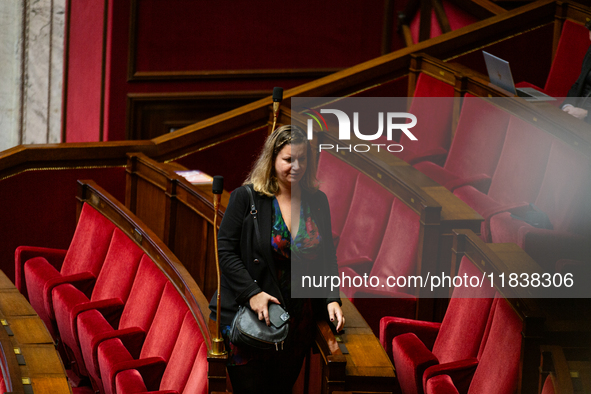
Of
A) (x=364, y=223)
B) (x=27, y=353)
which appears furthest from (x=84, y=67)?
(x=27, y=353)

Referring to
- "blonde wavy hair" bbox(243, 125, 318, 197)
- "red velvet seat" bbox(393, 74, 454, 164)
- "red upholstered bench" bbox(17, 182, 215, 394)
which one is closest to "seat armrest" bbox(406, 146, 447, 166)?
"red velvet seat" bbox(393, 74, 454, 164)

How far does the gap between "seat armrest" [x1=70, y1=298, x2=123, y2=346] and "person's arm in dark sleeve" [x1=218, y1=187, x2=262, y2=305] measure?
13.2 inches

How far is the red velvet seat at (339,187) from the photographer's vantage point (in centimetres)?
95

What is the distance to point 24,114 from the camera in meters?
1.47

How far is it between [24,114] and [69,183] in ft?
1.43

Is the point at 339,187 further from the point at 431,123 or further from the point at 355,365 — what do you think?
the point at 355,365

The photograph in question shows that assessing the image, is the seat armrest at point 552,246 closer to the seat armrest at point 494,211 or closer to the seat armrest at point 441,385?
the seat armrest at point 494,211

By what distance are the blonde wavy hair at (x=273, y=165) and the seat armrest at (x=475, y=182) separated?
44 centimetres

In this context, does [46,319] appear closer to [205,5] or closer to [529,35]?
[205,5]

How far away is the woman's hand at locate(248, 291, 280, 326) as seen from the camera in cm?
53

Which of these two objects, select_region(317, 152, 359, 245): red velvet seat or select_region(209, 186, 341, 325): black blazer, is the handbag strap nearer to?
select_region(209, 186, 341, 325): black blazer

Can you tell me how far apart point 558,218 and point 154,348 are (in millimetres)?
457

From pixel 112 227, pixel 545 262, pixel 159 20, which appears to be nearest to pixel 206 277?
pixel 112 227

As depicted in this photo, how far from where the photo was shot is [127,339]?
0.77 metres
